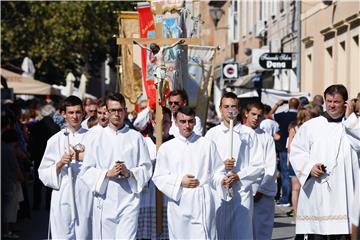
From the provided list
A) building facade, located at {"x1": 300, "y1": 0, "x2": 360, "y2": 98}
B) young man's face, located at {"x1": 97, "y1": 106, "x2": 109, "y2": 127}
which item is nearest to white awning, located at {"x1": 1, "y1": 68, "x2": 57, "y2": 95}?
building facade, located at {"x1": 300, "y1": 0, "x2": 360, "y2": 98}

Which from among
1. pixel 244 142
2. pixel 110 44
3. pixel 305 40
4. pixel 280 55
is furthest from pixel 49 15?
pixel 244 142

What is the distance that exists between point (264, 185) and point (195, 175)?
1.54 metres

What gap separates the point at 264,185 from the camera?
12016 millimetres

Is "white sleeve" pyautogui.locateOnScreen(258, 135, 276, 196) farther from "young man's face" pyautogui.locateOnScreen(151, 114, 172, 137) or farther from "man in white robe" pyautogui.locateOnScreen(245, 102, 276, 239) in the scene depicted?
"young man's face" pyautogui.locateOnScreen(151, 114, 172, 137)

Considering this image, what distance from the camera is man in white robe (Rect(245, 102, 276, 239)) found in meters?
12.0

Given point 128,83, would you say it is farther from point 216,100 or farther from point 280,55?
point 216,100

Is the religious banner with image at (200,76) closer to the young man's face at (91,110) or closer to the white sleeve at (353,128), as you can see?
the young man's face at (91,110)

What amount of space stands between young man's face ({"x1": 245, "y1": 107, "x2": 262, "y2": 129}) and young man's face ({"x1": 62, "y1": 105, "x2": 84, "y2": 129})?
1891mm

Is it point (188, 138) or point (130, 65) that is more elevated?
point (130, 65)

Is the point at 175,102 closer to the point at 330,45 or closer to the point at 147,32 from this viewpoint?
the point at 147,32

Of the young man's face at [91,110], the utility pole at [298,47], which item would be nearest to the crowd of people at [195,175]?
the young man's face at [91,110]

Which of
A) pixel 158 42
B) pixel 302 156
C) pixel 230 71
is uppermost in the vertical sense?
pixel 230 71

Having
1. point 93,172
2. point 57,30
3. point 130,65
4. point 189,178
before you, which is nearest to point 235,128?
point 189,178

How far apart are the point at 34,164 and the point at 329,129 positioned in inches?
371
